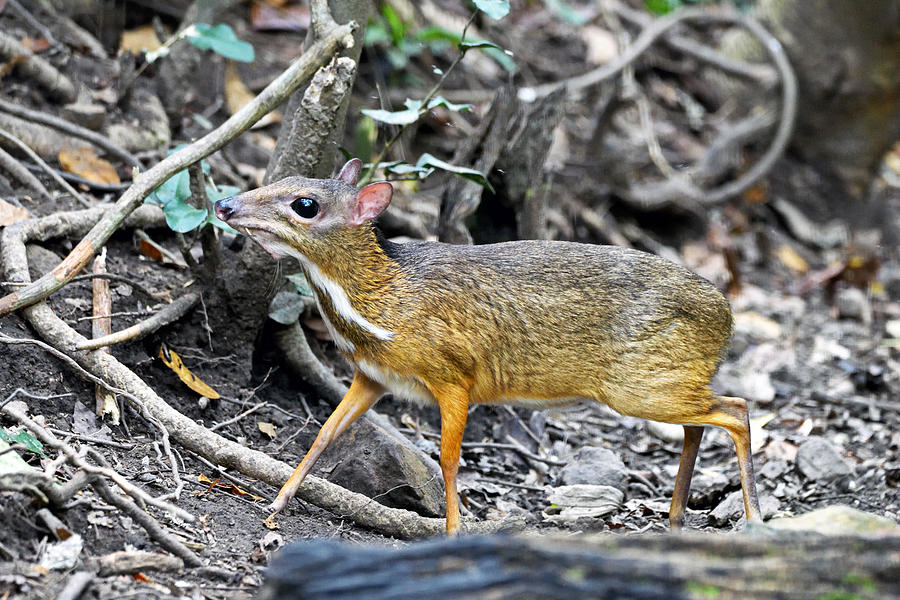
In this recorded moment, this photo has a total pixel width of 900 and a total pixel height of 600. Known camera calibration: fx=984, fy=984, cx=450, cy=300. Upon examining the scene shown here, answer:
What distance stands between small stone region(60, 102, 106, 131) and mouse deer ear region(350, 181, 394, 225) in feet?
8.92

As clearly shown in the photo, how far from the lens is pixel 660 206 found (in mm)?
10148

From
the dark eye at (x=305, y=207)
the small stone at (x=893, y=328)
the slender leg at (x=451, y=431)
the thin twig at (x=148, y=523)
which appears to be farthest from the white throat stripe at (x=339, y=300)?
the small stone at (x=893, y=328)

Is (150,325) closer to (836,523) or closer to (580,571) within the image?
(580,571)

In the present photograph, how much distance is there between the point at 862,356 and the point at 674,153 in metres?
4.08

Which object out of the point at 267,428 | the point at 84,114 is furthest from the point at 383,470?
the point at 84,114

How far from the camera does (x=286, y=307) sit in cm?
558

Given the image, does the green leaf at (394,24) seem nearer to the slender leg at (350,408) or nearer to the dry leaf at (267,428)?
the dry leaf at (267,428)

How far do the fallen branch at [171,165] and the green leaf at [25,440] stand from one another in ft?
2.61

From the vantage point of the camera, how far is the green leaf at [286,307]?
553 cm

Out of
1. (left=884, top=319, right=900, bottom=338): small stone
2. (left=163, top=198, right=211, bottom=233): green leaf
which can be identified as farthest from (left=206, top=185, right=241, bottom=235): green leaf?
(left=884, top=319, right=900, bottom=338): small stone

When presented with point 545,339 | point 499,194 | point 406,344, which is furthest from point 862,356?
point 406,344

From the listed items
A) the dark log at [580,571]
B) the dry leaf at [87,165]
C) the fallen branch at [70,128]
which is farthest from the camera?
the dry leaf at [87,165]

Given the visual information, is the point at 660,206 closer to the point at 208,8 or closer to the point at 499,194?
the point at 499,194

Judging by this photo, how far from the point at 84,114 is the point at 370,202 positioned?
110 inches
